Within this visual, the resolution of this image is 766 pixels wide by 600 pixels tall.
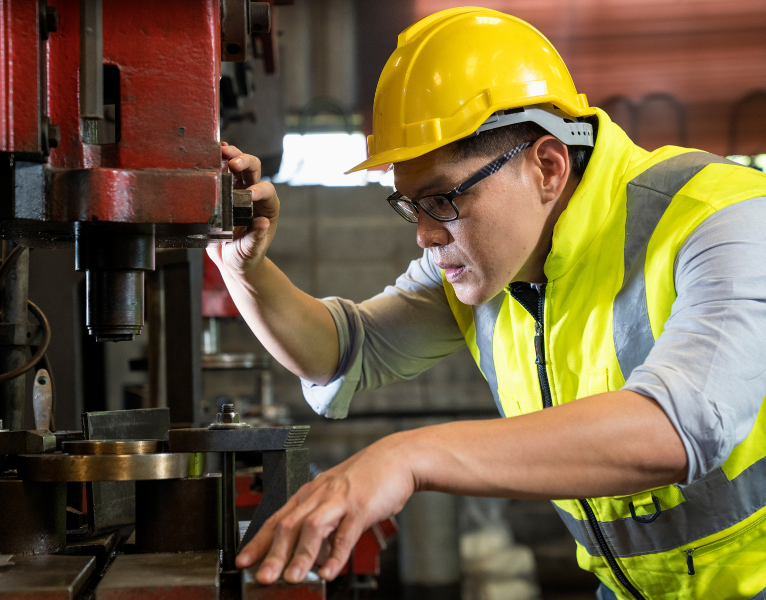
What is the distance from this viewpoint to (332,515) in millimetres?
703

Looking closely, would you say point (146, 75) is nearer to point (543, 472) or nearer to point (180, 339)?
point (543, 472)

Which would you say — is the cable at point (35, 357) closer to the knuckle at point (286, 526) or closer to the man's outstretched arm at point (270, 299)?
Answer: the man's outstretched arm at point (270, 299)

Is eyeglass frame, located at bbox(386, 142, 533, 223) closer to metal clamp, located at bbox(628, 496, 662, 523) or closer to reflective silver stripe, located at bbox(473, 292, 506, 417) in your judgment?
reflective silver stripe, located at bbox(473, 292, 506, 417)

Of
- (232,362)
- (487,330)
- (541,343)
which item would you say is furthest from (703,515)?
(232,362)

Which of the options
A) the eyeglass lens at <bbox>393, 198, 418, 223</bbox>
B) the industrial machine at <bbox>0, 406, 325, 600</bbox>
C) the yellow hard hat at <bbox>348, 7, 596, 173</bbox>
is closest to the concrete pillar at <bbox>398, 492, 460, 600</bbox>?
the eyeglass lens at <bbox>393, 198, 418, 223</bbox>

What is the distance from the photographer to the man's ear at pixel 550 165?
3.90 ft

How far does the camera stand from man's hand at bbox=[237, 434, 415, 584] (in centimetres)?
70

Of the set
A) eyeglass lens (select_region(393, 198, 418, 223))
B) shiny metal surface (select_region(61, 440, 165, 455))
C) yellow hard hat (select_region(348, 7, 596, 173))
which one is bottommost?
shiny metal surface (select_region(61, 440, 165, 455))

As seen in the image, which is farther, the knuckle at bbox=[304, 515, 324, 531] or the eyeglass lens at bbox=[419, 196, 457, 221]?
the eyeglass lens at bbox=[419, 196, 457, 221]

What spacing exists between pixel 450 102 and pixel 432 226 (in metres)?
0.22

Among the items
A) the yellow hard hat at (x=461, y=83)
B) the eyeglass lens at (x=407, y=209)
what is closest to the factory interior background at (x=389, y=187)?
the eyeglass lens at (x=407, y=209)

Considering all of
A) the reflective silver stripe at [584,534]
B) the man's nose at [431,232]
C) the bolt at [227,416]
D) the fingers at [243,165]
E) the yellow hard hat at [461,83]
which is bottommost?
the reflective silver stripe at [584,534]

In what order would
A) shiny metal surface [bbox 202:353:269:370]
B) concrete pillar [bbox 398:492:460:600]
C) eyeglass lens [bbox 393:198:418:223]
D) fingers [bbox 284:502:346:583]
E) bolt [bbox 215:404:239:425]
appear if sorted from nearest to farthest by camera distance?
fingers [bbox 284:502:346:583] < bolt [bbox 215:404:239:425] < eyeglass lens [bbox 393:198:418:223] < shiny metal surface [bbox 202:353:269:370] < concrete pillar [bbox 398:492:460:600]

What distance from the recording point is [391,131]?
4.02ft
